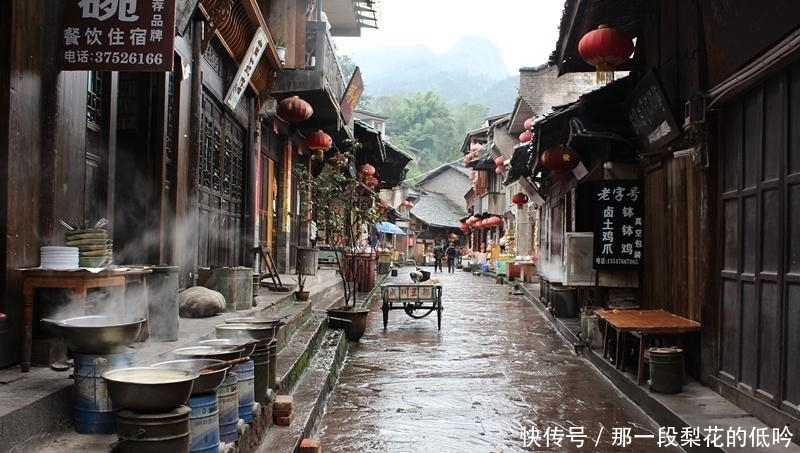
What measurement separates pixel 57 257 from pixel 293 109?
9838mm

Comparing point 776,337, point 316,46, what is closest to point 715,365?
point 776,337

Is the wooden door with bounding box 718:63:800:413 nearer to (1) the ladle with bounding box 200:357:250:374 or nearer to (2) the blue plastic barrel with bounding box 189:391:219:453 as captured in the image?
(1) the ladle with bounding box 200:357:250:374

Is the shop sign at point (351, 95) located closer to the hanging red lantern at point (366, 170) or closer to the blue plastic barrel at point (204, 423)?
the hanging red lantern at point (366, 170)

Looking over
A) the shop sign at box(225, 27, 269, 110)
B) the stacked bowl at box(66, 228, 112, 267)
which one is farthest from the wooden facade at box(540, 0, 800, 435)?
the stacked bowl at box(66, 228, 112, 267)

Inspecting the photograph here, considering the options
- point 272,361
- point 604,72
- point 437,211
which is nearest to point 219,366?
point 272,361

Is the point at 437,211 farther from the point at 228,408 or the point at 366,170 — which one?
the point at 228,408

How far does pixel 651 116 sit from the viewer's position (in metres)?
9.62

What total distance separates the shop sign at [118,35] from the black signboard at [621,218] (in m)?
7.39

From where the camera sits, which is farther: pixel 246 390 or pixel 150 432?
pixel 246 390

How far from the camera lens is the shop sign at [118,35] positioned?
546 cm

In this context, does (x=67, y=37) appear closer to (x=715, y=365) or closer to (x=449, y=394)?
(x=449, y=394)

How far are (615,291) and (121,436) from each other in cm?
964

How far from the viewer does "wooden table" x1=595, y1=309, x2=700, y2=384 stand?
27.0ft

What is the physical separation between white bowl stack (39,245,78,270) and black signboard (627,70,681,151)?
7.12 meters
